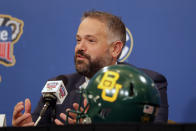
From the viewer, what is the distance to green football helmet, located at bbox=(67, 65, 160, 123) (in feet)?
2.82

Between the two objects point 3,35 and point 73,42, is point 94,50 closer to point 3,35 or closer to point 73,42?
point 73,42

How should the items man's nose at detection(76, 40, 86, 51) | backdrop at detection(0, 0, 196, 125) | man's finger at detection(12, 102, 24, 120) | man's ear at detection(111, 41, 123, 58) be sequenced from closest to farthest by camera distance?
man's finger at detection(12, 102, 24, 120) < man's nose at detection(76, 40, 86, 51) < man's ear at detection(111, 41, 123, 58) < backdrop at detection(0, 0, 196, 125)

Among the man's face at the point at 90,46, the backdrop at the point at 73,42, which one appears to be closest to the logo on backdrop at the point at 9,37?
the backdrop at the point at 73,42

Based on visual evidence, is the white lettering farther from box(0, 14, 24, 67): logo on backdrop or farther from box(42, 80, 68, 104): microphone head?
box(42, 80, 68, 104): microphone head

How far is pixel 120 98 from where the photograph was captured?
2.81 feet

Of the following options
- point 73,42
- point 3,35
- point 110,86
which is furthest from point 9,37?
point 110,86

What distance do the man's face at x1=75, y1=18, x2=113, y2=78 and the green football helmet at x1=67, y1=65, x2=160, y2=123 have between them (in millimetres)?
518

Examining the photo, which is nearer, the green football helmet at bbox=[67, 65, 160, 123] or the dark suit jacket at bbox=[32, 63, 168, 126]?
the green football helmet at bbox=[67, 65, 160, 123]

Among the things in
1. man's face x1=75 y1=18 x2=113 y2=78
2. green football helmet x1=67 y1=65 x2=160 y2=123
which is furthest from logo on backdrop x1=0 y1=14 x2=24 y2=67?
green football helmet x1=67 y1=65 x2=160 y2=123

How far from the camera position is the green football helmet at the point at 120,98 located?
86cm

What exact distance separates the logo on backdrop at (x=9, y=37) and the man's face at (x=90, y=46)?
2.43 feet

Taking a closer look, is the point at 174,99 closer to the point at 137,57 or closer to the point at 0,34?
the point at 137,57

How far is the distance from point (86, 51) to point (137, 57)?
0.57 meters

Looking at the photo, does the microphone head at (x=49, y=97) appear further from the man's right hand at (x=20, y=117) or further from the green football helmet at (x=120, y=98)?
the green football helmet at (x=120, y=98)
